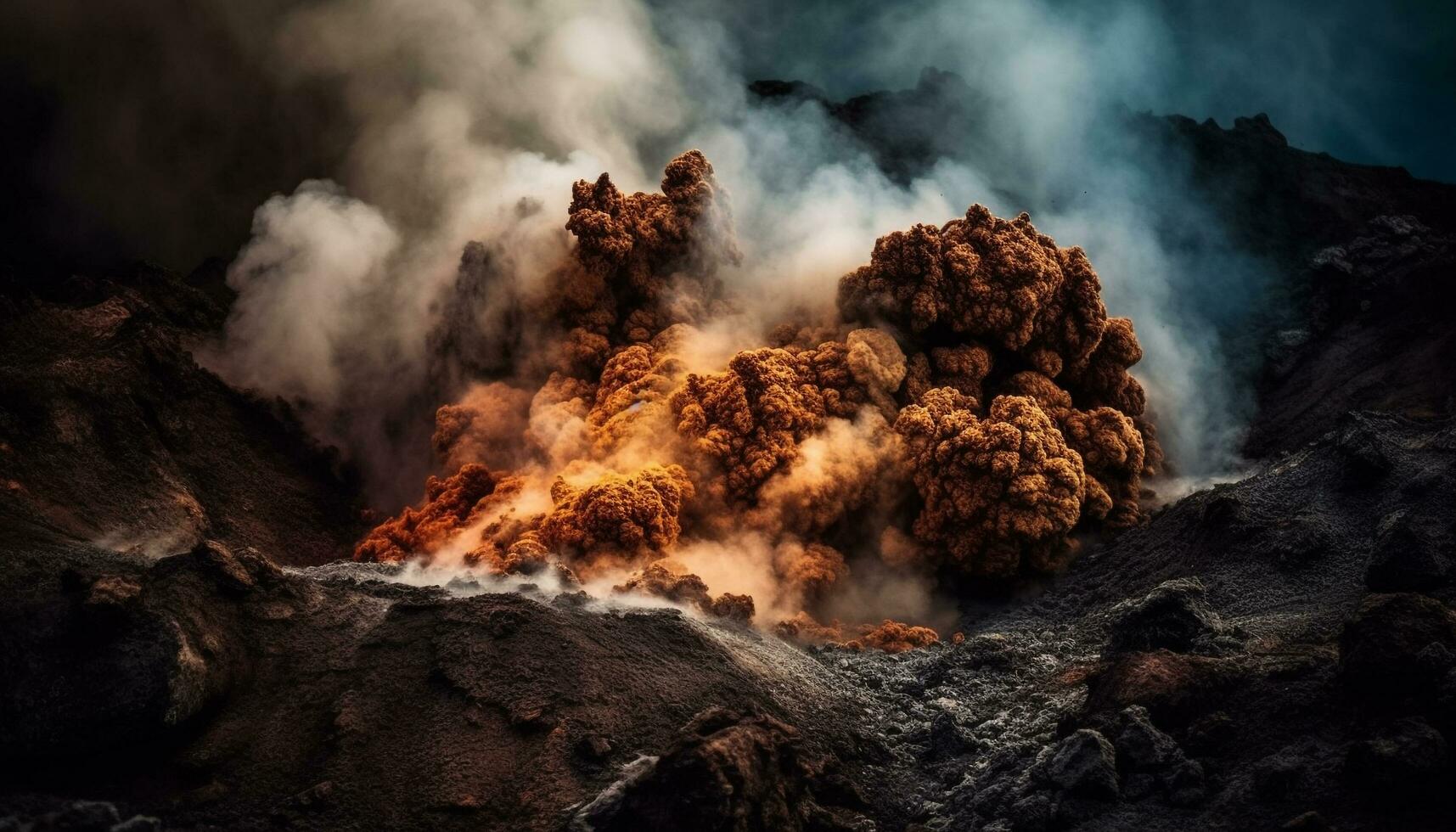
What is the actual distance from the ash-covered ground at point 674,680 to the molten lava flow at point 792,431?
245 centimetres

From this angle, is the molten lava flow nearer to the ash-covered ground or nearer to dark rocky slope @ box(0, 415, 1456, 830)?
the ash-covered ground

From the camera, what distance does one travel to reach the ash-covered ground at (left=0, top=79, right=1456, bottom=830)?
9.76 m

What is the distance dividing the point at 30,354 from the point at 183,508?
4.96 metres

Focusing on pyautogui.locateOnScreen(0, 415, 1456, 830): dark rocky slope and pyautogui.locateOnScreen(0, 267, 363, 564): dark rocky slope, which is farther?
pyautogui.locateOnScreen(0, 267, 363, 564): dark rocky slope

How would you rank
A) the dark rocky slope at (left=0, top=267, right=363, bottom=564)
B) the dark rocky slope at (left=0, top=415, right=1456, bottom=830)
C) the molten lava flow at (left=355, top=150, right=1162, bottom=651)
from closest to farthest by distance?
the dark rocky slope at (left=0, top=415, right=1456, bottom=830)
the dark rocky slope at (left=0, top=267, right=363, bottom=564)
the molten lava flow at (left=355, top=150, right=1162, bottom=651)

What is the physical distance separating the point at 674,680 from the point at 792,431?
11.4m

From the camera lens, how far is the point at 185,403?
24547mm

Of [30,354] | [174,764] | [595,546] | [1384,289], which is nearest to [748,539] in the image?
[595,546]

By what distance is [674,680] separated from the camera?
530 inches

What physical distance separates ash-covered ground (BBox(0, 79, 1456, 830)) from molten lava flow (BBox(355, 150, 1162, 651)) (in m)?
2.45

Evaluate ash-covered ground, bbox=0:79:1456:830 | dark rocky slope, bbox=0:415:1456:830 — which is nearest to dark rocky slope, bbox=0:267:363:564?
ash-covered ground, bbox=0:79:1456:830

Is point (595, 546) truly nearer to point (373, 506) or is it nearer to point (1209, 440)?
point (373, 506)

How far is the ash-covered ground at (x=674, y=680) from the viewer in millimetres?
9758

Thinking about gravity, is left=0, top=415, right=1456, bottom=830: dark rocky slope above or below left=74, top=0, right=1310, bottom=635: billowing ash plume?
below
